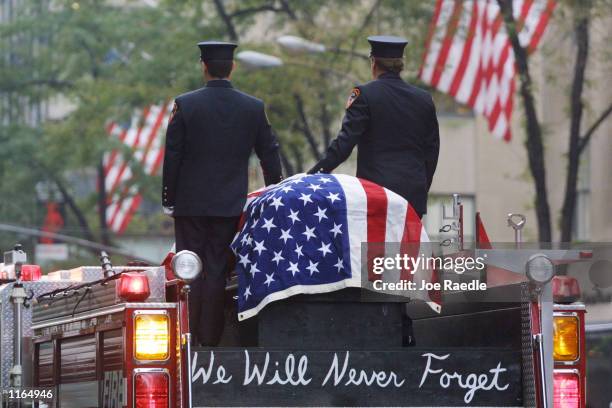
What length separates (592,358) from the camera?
589 inches

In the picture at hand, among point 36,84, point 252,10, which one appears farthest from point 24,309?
point 36,84

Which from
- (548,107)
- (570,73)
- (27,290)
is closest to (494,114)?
(570,73)

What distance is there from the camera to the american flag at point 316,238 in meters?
6.80

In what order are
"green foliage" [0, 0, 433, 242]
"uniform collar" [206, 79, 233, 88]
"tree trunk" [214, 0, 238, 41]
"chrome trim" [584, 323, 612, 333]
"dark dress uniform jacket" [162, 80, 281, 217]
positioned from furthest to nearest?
"tree trunk" [214, 0, 238, 41]
"green foliage" [0, 0, 433, 242]
"chrome trim" [584, 323, 612, 333]
"uniform collar" [206, 79, 233, 88]
"dark dress uniform jacket" [162, 80, 281, 217]

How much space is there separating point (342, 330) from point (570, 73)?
21.5 m

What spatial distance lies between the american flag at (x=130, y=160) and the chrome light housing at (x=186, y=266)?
25.4 m

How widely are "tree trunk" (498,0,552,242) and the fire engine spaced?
55.1 feet

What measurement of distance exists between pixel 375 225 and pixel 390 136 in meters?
1.15

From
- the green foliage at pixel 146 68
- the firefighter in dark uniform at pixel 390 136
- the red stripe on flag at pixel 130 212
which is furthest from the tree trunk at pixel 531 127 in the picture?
the red stripe on flag at pixel 130 212

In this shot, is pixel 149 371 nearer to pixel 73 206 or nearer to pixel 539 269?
pixel 539 269

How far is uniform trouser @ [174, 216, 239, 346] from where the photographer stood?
710 cm

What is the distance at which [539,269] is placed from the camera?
6598mm

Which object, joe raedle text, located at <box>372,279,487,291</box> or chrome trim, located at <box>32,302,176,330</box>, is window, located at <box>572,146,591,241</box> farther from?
chrome trim, located at <box>32,302,176,330</box>

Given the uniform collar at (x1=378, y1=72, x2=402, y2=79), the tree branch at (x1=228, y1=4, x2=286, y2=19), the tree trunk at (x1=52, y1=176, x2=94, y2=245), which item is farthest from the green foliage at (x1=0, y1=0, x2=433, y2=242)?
the uniform collar at (x1=378, y1=72, x2=402, y2=79)
